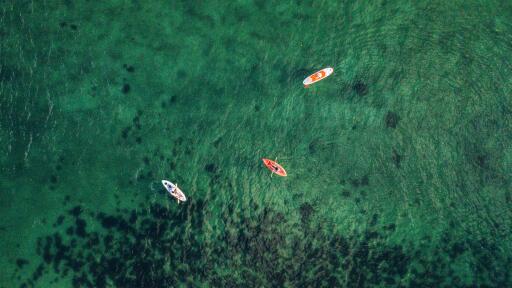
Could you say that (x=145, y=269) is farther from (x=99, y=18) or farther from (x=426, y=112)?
(x=426, y=112)

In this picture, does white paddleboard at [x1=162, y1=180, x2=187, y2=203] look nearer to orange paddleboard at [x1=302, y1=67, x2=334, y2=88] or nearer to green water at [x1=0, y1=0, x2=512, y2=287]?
green water at [x1=0, y1=0, x2=512, y2=287]

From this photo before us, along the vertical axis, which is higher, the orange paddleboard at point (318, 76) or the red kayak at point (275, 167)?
the orange paddleboard at point (318, 76)

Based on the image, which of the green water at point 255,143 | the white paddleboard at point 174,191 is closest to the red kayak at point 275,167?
the green water at point 255,143

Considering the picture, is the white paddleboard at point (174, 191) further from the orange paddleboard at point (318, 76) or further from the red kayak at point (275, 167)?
the orange paddleboard at point (318, 76)

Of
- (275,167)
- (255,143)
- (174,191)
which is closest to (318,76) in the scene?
(255,143)

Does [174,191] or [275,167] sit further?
[174,191]

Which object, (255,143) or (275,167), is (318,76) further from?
(275,167)

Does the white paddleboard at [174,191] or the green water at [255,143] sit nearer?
the green water at [255,143]
